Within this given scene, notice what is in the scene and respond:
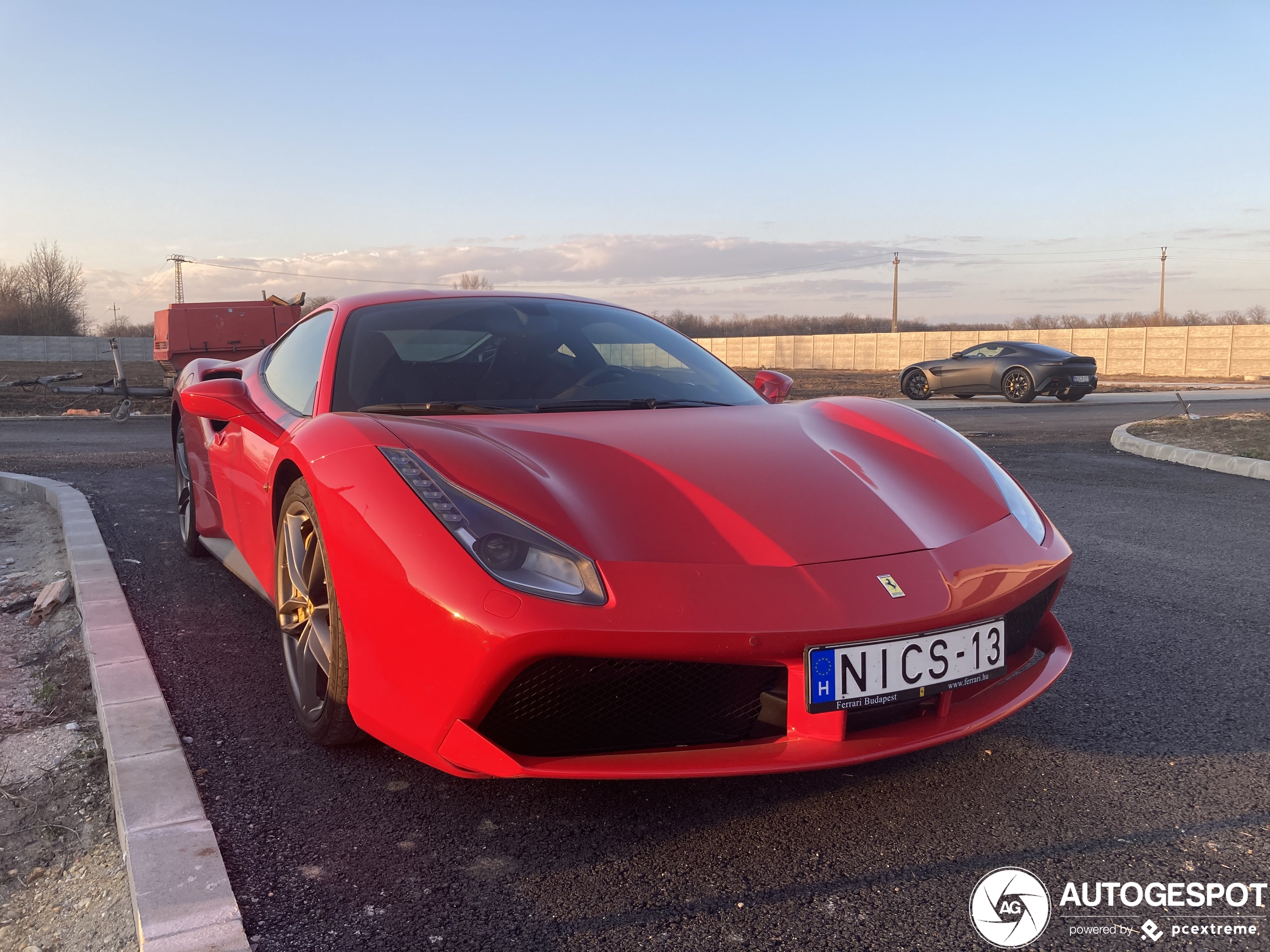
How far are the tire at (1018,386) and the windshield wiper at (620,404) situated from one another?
54.4 feet

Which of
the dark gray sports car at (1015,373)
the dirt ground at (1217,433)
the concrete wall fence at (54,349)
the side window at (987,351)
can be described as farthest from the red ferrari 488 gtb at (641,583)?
the concrete wall fence at (54,349)

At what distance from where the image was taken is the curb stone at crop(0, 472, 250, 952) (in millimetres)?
1604

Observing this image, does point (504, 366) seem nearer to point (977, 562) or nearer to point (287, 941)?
point (977, 562)

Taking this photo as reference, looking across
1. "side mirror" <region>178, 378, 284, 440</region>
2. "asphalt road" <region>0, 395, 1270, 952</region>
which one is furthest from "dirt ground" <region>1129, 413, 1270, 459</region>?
"side mirror" <region>178, 378, 284, 440</region>

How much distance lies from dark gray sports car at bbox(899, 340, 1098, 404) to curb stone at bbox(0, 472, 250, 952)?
17.5 meters

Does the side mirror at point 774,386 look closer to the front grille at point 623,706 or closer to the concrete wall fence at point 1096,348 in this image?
the front grille at point 623,706

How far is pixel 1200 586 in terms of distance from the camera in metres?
4.05

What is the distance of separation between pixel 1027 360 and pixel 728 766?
17990 millimetres

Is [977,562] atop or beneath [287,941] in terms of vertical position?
atop

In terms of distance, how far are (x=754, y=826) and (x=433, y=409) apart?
57.5 inches

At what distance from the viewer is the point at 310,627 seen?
252 cm

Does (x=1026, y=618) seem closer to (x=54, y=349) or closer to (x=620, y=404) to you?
(x=620, y=404)

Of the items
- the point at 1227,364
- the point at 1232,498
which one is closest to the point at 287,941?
the point at 1232,498

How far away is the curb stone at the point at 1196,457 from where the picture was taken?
315 inches
